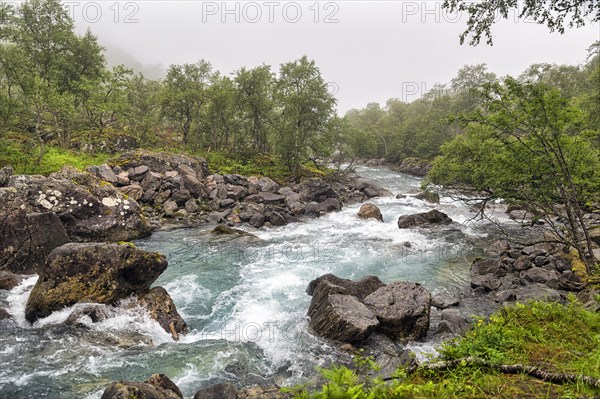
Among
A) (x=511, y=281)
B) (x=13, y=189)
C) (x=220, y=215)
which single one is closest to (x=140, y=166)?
(x=220, y=215)

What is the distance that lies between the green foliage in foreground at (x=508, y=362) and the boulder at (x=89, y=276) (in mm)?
8513

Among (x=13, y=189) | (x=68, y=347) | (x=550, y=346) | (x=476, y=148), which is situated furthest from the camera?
(x=476, y=148)

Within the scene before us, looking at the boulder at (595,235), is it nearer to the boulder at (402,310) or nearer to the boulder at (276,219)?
the boulder at (402,310)

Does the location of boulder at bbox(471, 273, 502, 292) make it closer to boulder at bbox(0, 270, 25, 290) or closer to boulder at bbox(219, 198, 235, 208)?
boulder at bbox(0, 270, 25, 290)

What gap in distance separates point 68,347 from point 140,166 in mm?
23919

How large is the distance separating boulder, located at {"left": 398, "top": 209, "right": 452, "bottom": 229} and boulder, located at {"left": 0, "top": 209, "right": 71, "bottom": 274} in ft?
69.6

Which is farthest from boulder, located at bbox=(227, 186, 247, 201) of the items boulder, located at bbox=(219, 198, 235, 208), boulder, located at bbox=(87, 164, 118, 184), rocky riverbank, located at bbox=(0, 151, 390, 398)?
boulder, located at bbox=(87, 164, 118, 184)

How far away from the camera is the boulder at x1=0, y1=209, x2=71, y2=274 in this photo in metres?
13.9

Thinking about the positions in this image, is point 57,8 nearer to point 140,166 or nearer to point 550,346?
point 140,166

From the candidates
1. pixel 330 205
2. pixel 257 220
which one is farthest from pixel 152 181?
pixel 330 205

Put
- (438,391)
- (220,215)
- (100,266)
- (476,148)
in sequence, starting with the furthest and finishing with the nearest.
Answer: (220,215)
(476,148)
(100,266)
(438,391)

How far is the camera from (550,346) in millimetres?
5121

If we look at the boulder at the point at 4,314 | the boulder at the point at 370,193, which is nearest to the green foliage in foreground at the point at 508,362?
the boulder at the point at 4,314

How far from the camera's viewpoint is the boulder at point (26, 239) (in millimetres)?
13867
